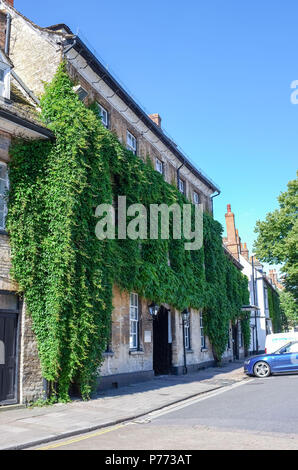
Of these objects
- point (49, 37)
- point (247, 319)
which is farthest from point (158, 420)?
point (247, 319)

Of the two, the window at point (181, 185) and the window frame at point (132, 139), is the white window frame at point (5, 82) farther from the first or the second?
the window at point (181, 185)

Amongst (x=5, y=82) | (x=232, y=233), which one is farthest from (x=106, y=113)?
(x=232, y=233)

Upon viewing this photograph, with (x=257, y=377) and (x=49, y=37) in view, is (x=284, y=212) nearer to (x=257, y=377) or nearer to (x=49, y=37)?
(x=257, y=377)

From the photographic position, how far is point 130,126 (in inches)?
733

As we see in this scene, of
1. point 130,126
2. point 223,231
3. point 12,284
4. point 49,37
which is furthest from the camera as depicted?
point 223,231

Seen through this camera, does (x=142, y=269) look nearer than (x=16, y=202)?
No

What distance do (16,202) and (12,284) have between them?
2.21 metres

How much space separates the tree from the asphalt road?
884 inches

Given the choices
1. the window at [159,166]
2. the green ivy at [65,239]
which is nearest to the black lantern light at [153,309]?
the green ivy at [65,239]

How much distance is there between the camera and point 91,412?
34.0 ft

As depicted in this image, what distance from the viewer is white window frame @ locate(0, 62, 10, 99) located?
1252cm

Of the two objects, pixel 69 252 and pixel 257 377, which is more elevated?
pixel 69 252

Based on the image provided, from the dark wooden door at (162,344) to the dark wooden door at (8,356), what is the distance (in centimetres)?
921

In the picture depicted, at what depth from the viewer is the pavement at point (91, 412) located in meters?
7.93
